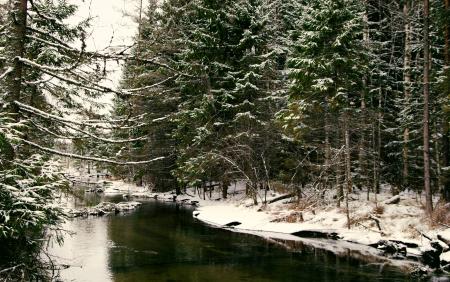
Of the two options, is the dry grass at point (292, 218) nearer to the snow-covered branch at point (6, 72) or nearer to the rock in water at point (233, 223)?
the rock in water at point (233, 223)

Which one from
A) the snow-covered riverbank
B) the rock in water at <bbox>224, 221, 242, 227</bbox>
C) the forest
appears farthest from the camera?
the rock in water at <bbox>224, 221, 242, 227</bbox>

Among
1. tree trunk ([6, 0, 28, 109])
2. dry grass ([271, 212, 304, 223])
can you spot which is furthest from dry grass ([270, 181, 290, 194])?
tree trunk ([6, 0, 28, 109])

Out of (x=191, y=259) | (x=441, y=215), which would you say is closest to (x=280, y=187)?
(x=441, y=215)

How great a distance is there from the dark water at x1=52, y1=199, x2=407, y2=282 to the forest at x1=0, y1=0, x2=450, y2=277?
2415 mm

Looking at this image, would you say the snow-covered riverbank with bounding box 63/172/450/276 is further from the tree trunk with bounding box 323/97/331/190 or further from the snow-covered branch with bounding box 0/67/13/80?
the snow-covered branch with bounding box 0/67/13/80

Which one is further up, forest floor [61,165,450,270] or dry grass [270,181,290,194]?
dry grass [270,181,290,194]

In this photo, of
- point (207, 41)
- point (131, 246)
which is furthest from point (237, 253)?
point (207, 41)

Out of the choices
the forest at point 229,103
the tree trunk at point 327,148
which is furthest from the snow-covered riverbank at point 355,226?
the tree trunk at point 327,148

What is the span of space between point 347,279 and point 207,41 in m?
22.8

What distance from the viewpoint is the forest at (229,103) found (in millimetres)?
5992

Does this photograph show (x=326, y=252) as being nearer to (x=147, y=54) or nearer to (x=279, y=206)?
(x=279, y=206)

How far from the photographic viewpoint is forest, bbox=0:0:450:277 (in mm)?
5992

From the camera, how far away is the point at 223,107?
3334 centimetres

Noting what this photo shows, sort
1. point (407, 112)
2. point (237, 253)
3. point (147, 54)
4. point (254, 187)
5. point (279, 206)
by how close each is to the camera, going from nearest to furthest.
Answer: point (147, 54) → point (237, 253) → point (407, 112) → point (279, 206) → point (254, 187)
